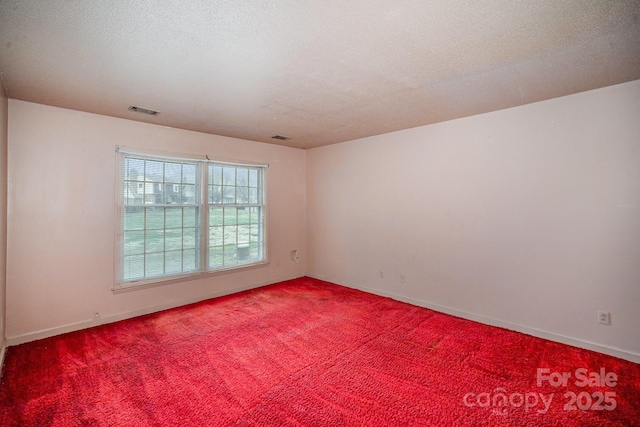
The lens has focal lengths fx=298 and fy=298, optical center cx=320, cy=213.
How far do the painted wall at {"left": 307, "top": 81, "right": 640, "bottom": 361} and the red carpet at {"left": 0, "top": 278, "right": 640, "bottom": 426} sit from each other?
39 centimetres

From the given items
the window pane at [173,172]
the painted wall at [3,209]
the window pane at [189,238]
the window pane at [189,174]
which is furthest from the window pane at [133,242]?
the painted wall at [3,209]

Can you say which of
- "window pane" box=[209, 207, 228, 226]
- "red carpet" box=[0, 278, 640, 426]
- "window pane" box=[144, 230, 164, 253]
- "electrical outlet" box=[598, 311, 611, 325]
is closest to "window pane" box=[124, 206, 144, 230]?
"window pane" box=[144, 230, 164, 253]

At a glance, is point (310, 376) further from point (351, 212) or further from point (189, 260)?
point (351, 212)

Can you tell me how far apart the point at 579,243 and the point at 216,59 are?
3.70m

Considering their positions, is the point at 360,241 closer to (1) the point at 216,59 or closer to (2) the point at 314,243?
(2) the point at 314,243

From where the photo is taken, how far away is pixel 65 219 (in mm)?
3328

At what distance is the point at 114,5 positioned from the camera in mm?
1596

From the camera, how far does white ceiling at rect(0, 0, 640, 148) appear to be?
1659mm

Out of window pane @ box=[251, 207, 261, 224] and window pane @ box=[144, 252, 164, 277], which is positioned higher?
window pane @ box=[251, 207, 261, 224]

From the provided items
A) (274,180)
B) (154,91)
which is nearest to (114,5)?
(154,91)

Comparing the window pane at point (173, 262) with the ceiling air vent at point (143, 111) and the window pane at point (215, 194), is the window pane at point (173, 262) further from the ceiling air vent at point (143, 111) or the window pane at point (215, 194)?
the ceiling air vent at point (143, 111)

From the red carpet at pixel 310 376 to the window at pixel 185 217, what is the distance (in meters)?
0.86

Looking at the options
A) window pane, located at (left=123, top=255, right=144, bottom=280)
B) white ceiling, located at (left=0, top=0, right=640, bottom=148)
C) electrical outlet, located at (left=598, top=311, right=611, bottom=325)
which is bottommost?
electrical outlet, located at (left=598, top=311, right=611, bottom=325)

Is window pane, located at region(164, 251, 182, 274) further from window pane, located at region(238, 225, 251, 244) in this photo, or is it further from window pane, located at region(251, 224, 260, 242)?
window pane, located at region(251, 224, 260, 242)
